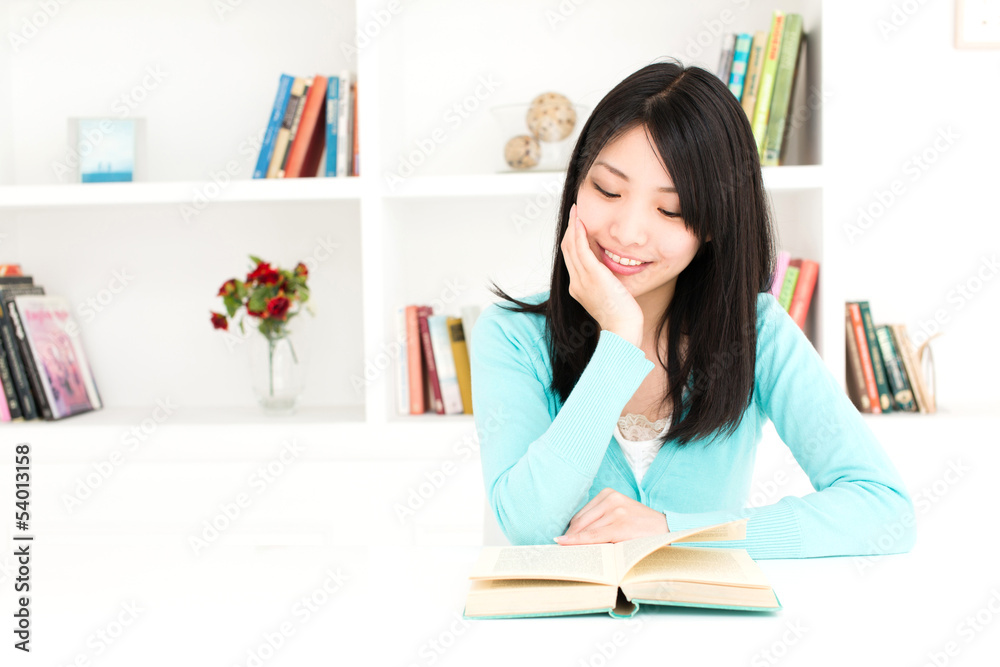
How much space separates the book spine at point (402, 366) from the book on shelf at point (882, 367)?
40.8 inches

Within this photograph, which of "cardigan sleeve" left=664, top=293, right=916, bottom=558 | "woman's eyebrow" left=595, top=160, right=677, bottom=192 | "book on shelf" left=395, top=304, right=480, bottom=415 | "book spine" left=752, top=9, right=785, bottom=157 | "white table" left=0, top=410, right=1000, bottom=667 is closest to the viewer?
"white table" left=0, top=410, right=1000, bottom=667

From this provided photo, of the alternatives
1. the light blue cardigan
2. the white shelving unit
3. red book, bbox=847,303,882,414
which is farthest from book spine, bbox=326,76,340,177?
red book, bbox=847,303,882,414

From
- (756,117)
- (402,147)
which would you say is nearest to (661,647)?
(756,117)

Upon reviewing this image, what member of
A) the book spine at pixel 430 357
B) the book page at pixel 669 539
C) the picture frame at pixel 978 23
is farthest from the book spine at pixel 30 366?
the picture frame at pixel 978 23

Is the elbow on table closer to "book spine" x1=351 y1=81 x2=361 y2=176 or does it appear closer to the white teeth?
the white teeth

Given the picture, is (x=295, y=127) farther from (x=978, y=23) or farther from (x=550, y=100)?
(x=978, y=23)

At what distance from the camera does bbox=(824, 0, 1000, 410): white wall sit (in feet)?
6.68

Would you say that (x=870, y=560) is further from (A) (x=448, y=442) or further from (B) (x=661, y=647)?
(A) (x=448, y=442)

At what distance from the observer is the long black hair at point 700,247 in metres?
1.10

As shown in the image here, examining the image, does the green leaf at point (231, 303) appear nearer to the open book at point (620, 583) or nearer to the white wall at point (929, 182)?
the open book at point (620, 583)

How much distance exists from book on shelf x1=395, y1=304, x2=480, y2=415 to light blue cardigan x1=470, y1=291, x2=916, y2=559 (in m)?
0.59

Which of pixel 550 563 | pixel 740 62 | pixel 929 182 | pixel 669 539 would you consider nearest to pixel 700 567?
pixel 669 539

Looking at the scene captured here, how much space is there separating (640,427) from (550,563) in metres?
0.48

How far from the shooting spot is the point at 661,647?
685mm
